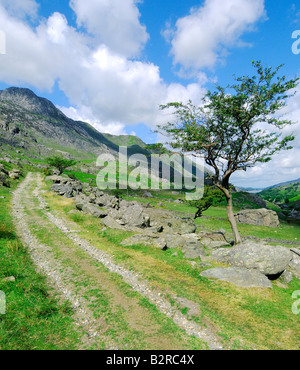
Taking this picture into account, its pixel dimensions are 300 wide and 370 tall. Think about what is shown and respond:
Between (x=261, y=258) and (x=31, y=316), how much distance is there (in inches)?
689

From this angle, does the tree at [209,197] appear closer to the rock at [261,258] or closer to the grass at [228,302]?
the rock at [261,258]

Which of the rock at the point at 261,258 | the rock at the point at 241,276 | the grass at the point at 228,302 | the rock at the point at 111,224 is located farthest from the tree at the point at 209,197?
the rock at the point at 241,276

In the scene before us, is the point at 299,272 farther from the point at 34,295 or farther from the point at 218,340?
the point at 34,295

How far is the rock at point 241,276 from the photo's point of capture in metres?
14.0

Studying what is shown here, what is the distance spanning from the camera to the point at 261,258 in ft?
53.9

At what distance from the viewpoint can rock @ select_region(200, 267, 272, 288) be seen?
14.0 meters

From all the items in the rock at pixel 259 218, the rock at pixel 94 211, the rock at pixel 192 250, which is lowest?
the rock at pixel 259 218

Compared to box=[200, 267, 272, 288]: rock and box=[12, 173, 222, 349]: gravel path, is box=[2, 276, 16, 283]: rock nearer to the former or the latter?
box=[12, 173, 222, 349]: gravel path

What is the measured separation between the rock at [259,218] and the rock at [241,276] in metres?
63.4

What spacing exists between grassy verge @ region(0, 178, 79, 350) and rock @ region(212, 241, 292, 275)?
48.0 ft

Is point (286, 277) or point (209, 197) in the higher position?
point (209, 197)

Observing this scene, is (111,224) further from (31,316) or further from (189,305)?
(31,316)

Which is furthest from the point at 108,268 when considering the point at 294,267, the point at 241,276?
the point at 294,267
